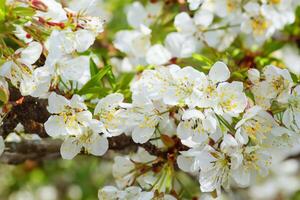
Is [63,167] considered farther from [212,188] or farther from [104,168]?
[212,188]

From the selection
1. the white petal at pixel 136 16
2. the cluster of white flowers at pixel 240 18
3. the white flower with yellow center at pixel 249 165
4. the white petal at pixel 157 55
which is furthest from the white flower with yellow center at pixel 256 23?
the white flower with yellow center at pixel 249 165

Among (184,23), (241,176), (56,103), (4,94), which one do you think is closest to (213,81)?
(241,176)

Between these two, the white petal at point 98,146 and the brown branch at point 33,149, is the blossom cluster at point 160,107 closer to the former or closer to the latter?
the white petal at point 98,146

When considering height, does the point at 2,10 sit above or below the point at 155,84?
above

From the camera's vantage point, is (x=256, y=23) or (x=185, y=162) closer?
(x=185, y=162)

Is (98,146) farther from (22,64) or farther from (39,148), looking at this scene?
(39,148)

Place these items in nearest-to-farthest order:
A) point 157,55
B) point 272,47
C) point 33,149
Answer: point 33,149, point 157,55, point 272,47

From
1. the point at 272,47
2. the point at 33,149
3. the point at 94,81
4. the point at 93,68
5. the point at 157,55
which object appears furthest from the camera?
the point at 272,47
